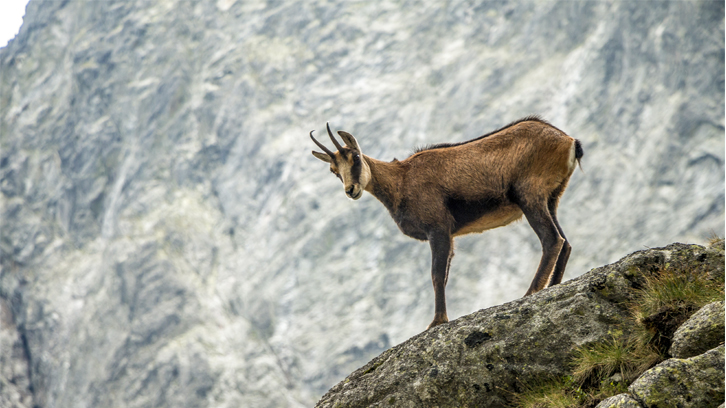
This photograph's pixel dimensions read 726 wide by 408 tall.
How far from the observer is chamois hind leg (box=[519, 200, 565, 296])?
9336 mm

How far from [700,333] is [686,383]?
577 millimetres

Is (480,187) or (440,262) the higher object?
(480,187)

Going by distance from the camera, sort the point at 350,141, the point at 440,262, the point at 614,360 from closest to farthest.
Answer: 1. the point at 614,360
2. the point at 440,262
3. the point at 350,141

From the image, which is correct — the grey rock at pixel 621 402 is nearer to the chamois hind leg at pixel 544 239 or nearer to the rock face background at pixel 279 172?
the chamois hind leg at pixel 544 239

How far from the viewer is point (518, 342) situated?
7.21 m

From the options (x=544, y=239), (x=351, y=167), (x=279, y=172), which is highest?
(x=351, y=167)

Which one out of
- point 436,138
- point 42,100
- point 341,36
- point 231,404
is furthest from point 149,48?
point 231,404

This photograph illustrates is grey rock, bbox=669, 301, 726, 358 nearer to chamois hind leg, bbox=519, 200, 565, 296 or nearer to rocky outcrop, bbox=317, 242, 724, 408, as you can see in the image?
rocky outcrop, bbox=317, 242, 724, 408

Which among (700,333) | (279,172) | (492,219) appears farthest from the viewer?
(279,172)

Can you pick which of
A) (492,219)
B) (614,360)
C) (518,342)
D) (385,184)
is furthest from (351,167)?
(614,360)

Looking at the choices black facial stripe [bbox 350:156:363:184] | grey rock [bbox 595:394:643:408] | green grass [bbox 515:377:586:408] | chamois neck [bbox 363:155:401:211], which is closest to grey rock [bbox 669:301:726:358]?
grey rock [bbox 595:394:643:408]

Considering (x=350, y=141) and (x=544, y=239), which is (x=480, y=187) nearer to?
(x=544, y=239)

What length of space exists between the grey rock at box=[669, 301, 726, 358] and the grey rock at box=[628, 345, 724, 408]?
25cm

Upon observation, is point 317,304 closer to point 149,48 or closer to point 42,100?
point 149,48
